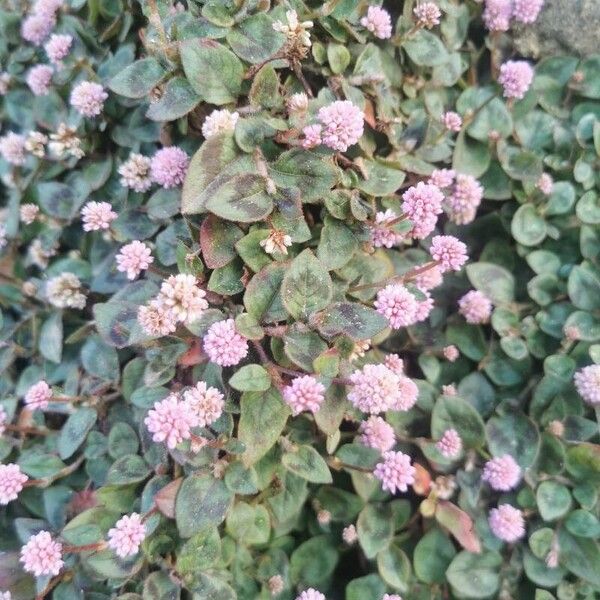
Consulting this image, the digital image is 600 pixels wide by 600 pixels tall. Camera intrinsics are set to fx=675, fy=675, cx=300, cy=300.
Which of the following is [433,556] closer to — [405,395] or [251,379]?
[405,395]

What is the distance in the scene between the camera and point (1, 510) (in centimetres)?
165

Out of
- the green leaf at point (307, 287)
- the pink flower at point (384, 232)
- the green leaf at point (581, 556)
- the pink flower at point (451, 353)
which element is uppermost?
the pink flower at point (384, 232)

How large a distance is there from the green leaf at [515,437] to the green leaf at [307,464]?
47 cm

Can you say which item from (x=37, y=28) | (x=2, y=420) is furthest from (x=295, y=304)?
A: (x=37, y=28)

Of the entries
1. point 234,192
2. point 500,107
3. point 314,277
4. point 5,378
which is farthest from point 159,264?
point 500,107

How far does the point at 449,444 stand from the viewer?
1617mm

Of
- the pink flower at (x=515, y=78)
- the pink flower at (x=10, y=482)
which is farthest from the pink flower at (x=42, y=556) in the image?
the pink flower at (x=515, y=78)

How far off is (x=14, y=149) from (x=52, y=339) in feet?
1.88

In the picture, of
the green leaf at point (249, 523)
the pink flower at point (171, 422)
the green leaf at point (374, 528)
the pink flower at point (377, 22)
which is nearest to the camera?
the pink flower at point (171, 422)

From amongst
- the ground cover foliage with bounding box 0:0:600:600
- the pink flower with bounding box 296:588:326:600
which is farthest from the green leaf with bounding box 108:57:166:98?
the pink flower with bounding box 296:588:326:600

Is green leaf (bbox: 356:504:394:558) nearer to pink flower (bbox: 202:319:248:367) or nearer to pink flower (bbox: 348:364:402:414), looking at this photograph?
pink flower (bbox: 348:364:402:414)

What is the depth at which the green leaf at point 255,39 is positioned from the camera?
1492 mm

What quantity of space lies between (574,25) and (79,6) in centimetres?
141

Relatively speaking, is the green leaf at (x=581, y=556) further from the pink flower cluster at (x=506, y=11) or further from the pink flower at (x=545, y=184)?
the pink flower cluster at (x=506, y=11)
